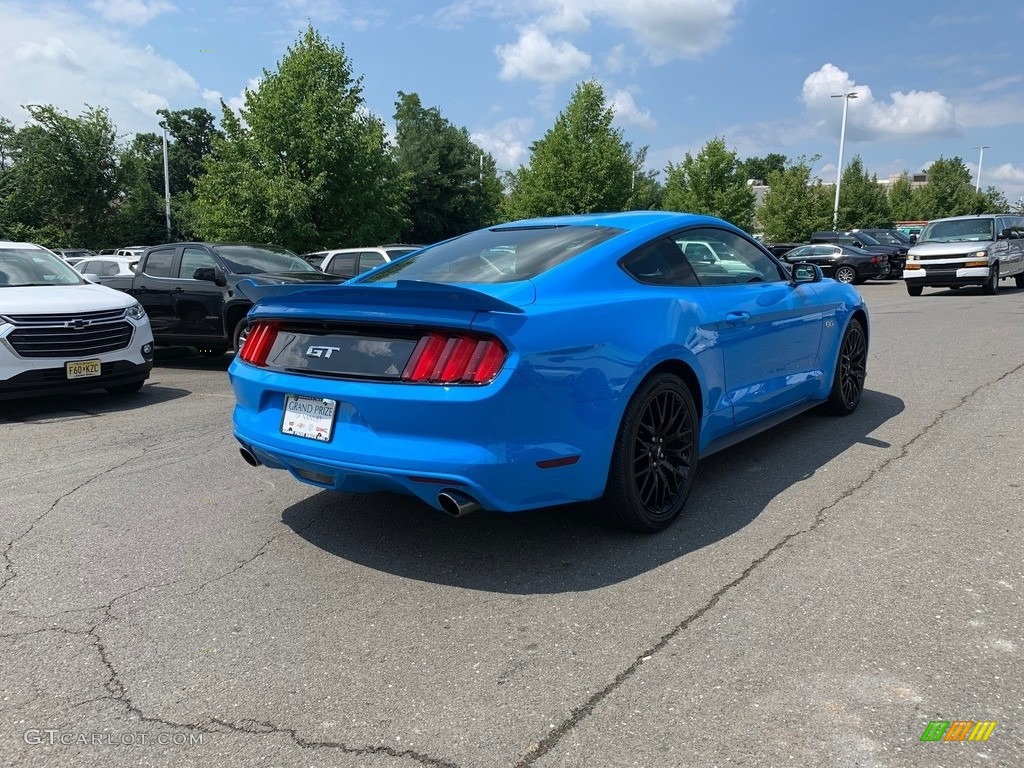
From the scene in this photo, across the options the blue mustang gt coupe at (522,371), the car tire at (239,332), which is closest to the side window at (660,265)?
the blue mustang gt coupe at (522,371)

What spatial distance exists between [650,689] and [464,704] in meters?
0.59

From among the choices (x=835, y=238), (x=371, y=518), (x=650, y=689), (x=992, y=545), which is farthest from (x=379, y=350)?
(x=835, y=238)

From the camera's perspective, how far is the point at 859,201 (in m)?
51.0

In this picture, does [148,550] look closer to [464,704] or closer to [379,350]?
[379,350]

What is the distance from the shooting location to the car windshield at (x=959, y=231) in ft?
61.4

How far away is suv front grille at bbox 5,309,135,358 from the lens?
6.70 meters

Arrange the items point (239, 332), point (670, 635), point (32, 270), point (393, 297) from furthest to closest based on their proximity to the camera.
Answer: point (239, 332) < point (32, 270) < point (393, 297) < point (670, 635)

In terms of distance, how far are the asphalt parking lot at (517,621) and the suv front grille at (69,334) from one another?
2.17 meters

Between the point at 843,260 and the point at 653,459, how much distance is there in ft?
79.7

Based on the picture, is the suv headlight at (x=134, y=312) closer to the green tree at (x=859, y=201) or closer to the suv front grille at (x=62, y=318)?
the suv front grille at (x=62, y=318)

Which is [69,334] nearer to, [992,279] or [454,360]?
[454,360]

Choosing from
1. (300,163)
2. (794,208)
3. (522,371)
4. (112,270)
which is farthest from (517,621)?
(794,208)

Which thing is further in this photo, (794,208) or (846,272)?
(794,208)

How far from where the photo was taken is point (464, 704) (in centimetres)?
241
